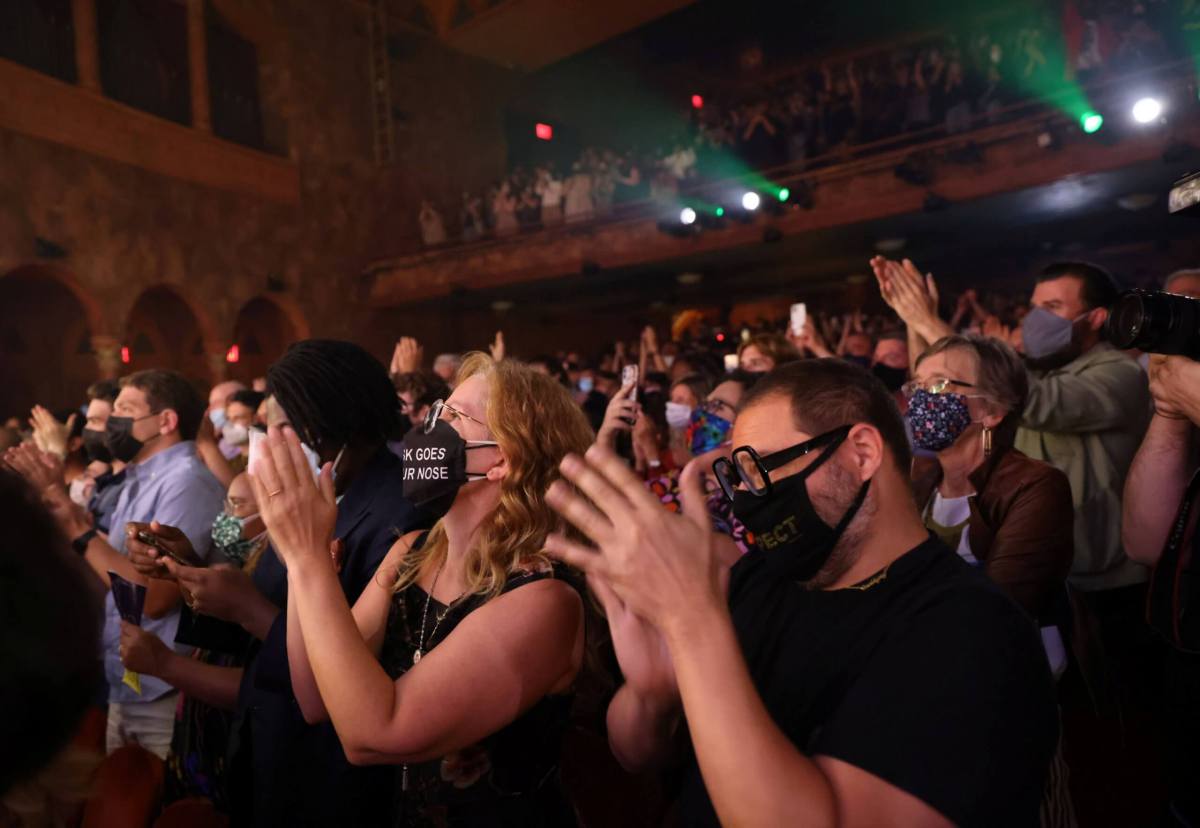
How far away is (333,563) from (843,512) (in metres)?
0.94

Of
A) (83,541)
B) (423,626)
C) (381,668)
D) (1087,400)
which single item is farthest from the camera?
(83,541)

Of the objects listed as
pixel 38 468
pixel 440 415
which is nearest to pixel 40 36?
pixel 38 468

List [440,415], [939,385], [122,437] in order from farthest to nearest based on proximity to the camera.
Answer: [122,437]
[939,385]
[440,415]

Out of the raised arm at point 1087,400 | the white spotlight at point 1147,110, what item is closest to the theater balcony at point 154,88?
the raised arm at point 1087,400

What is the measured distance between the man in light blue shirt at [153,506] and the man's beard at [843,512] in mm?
2145

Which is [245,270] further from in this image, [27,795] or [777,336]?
[27,795]

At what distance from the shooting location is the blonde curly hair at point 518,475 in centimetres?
160

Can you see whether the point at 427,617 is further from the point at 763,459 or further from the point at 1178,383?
the point at 1178,383

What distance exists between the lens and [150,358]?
13336 millimetres

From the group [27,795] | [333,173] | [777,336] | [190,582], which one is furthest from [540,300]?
[27,795]

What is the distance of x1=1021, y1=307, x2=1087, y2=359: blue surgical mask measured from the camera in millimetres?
2906

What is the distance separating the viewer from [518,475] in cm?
172

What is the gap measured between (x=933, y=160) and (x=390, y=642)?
9544 millimetres

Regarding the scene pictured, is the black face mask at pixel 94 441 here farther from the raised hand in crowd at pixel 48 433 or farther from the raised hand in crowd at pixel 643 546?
the raised hand in crowd at pixel 643 546
